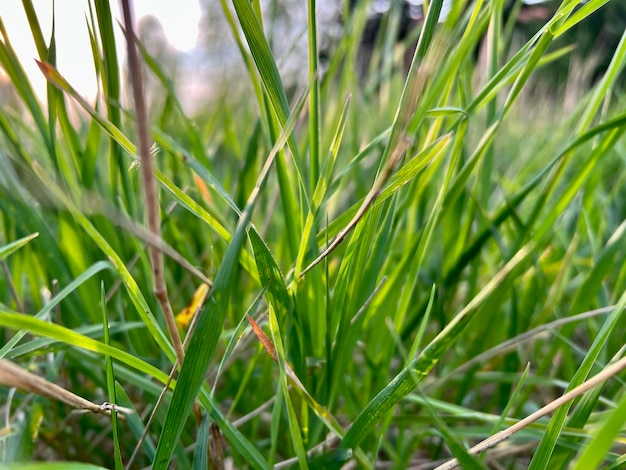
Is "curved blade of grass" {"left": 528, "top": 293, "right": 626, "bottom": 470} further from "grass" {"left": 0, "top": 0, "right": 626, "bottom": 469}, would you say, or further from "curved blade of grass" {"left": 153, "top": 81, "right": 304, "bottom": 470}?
"curved blade of grass" {"left": 153, "top": 81, "right": 304, "bottom": 470}

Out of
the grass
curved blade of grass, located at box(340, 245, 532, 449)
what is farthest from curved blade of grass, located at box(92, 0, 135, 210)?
curved blade of grass, located at box(340, 245, 532, 449)

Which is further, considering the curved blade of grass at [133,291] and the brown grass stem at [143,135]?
the curved blade of grass at [133,291]

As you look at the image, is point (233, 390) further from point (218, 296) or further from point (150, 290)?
point (218, 296)

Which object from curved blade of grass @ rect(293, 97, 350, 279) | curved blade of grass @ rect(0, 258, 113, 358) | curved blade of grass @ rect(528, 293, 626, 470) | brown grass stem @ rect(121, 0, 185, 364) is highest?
brown grass stem @ rect(121, 0, 185, 364)

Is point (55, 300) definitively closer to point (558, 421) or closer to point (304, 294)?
point (304, 294)

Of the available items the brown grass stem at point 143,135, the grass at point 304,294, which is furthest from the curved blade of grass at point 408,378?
the brown grass stem at point 143,135

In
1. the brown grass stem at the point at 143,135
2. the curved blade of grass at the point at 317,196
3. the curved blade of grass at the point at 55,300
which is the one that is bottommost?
the curved blade of grass at the point at 55,300

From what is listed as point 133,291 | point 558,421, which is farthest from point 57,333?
point 558,421

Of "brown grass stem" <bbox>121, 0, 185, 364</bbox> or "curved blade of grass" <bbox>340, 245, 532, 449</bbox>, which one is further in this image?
"curved blade of grass" <bbox>340, 245, 532, 449</bbox>

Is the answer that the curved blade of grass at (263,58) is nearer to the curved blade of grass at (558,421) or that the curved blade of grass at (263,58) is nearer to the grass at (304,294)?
the grass at (304,294)
